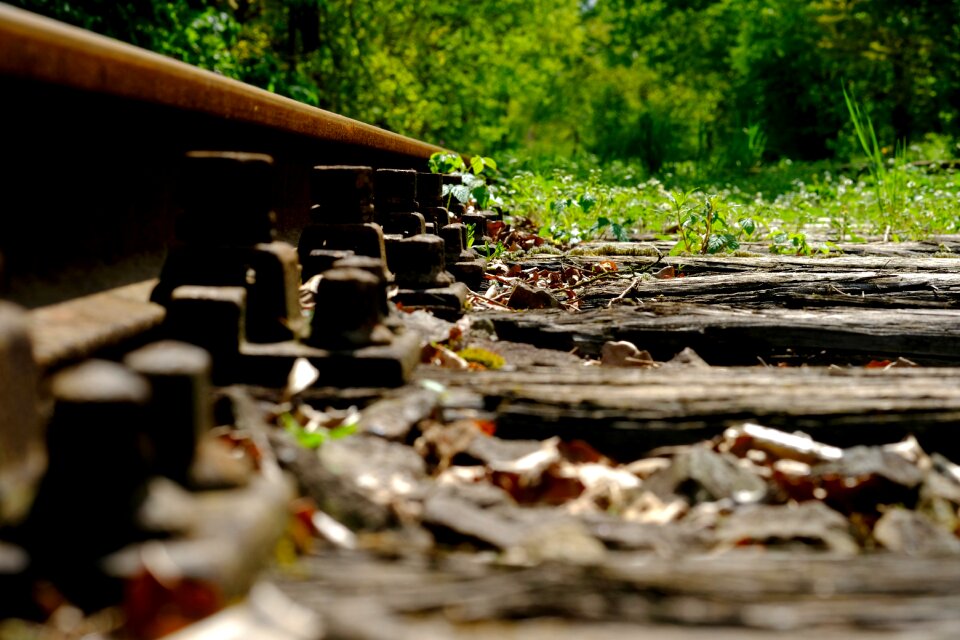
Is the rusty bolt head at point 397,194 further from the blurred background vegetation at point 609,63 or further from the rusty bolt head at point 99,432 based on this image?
the blurred background vegetation at point 609,63

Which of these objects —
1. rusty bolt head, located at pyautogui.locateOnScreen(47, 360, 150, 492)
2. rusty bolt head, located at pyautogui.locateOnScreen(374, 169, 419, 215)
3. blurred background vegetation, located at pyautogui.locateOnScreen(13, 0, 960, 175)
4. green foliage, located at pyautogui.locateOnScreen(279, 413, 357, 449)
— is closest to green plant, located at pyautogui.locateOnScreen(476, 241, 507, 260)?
rusty bolt head, located at pyautogui.locateOnScreen(374, 169, 419, 215)

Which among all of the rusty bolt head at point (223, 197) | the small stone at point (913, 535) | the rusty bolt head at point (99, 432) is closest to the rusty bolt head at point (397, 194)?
the rusty bolt head at point (223, 197)

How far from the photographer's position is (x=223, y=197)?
2.16m

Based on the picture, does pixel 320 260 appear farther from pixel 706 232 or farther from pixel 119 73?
pixel 706 232

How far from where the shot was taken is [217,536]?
1.12m

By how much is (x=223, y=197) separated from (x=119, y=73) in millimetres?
337

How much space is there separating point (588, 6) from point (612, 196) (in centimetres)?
4127

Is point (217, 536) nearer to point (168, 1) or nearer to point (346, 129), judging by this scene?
point (346, 129)

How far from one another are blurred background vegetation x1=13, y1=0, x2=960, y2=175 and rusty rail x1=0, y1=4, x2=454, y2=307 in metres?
7.38

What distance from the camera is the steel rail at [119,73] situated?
155cm

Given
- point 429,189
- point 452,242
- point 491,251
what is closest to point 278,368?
point 452,242

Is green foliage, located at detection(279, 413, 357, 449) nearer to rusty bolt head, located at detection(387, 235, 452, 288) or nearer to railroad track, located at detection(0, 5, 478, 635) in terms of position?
railroad track, located at detection(0, 5, 478, 635)

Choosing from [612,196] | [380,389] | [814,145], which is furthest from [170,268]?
[814,145]

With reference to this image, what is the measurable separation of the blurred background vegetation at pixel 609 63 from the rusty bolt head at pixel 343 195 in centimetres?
707
